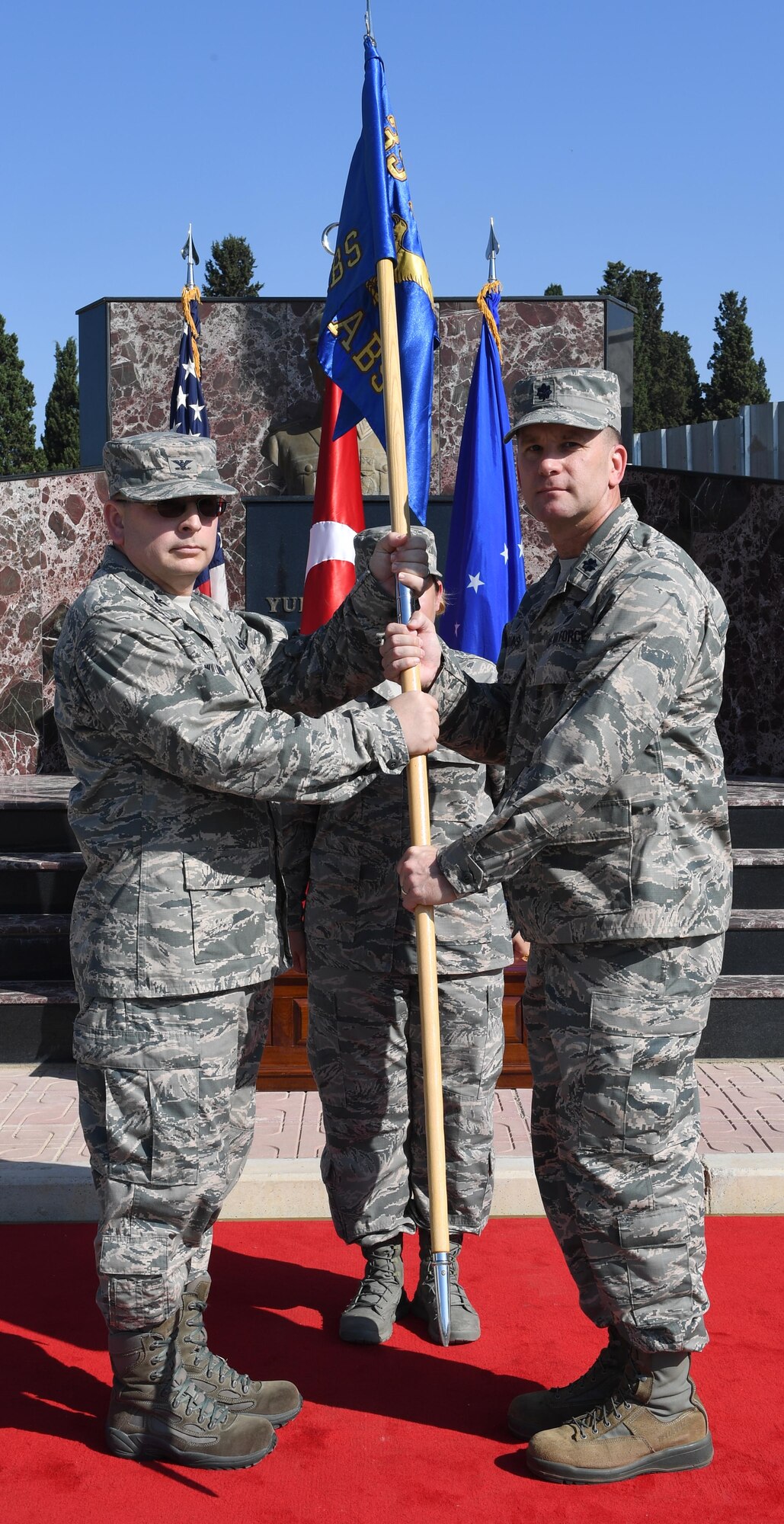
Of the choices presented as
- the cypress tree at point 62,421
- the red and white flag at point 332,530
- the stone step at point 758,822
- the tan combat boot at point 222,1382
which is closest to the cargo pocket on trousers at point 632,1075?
the tan combat boot at point 222,1382

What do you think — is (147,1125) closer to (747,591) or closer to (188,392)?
(188,392)

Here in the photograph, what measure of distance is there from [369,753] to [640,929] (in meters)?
0.68

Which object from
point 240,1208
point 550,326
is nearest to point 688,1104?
point 240,1208

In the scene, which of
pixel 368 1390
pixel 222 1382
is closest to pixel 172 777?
pixel 222 1382

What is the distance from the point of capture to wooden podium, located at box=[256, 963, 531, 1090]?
543cm

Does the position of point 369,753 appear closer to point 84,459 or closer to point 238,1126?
point 238,1126

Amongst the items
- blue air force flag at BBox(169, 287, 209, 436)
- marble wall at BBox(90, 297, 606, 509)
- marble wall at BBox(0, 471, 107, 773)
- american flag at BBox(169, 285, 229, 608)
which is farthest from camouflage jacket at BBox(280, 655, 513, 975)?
marble wall at BBox(90, 297, 606, 509)

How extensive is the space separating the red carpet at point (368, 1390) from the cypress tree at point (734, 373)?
81.4ft

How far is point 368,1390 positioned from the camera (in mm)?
3086

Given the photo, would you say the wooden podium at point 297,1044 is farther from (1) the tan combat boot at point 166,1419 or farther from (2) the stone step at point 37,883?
(1) the tan combat boot at point 166,1419

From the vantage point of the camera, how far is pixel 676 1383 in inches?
108

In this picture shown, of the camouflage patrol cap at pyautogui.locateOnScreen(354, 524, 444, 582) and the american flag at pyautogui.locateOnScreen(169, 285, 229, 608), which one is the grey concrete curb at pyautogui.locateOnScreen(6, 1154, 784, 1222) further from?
the american flag at pyautogui.locateOnScreen(169, 285, 229, 608)

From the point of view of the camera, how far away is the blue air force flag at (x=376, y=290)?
3465 millimetres

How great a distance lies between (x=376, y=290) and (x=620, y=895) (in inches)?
71.5
